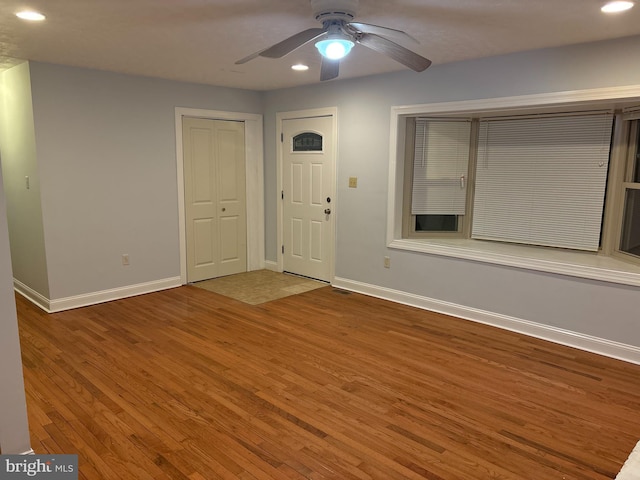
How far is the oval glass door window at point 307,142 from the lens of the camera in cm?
539

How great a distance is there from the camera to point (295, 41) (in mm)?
2586

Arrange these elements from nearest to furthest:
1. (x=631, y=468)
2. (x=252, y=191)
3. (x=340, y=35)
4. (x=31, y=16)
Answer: (x=631, y=468) < (x=340, y=35) < (x=31, y=16) < (x=252, y=191)

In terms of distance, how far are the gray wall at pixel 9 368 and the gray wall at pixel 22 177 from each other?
2.59 meters

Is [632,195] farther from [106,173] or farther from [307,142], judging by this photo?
[106,173]

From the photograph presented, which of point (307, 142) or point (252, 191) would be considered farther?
point (252, 191)

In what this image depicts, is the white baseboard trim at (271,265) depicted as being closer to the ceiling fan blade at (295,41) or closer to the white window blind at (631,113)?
the ceiling fan blade at (295,41)

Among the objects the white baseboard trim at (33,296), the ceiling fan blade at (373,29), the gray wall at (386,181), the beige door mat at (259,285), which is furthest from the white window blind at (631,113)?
the white baseboard trim at (33,296)

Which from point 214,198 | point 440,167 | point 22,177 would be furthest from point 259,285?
point 22,177

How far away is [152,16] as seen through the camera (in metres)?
2.81

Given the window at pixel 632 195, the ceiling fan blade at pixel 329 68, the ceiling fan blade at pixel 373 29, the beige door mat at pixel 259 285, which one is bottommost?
the beige door mat at pixel 259 285

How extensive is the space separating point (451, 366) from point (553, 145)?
7.79 ft

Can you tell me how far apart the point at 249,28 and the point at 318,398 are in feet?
8.04

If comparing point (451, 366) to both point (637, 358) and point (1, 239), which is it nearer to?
point (637, 358)

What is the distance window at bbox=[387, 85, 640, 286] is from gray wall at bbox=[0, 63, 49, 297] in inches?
134
